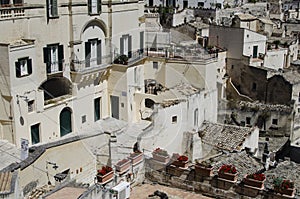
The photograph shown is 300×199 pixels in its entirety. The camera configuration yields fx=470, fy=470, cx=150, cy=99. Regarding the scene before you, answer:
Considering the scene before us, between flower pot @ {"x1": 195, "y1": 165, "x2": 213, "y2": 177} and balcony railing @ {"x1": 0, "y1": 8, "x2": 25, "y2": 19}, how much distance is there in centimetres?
1222

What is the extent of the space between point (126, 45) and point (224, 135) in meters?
8.04

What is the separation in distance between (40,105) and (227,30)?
16.2 m

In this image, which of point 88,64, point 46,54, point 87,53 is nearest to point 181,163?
point 46,54

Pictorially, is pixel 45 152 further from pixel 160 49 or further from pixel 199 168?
pixel 160 49

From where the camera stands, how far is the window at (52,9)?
22.3 m

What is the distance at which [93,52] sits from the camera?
25.6m

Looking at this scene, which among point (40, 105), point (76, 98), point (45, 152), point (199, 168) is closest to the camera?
point (199, 168)

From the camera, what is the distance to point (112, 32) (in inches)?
1050

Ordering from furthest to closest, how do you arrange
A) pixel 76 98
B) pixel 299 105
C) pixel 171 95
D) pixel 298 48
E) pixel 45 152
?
1. pixel 298 48
2. pixel 299 105
3. pixel 171 95
4. pixel 76 98
5. pixel 45 152

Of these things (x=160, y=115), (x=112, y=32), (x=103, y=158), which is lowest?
(x=103, y=158)

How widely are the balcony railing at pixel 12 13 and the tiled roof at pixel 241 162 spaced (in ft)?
34.6

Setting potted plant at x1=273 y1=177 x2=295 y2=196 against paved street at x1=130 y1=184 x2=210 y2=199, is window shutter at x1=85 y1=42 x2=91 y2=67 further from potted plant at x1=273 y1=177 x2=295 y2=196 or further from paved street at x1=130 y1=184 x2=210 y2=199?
potted plant at x1=273 y1=177 x2=295 y2=196

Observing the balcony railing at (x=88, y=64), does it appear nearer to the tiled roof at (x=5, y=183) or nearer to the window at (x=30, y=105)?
the window at (x=30, y=105)

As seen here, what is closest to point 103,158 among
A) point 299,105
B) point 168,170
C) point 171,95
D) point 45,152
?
point 45,152
